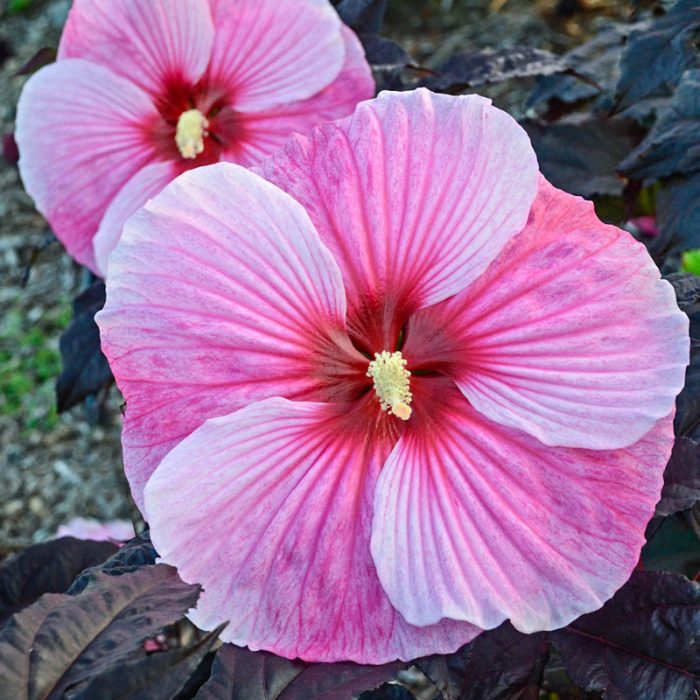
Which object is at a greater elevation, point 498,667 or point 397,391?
point 397,391

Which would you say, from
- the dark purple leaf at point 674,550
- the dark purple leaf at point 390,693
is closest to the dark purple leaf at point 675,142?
the dark purple leaf at point 674,550

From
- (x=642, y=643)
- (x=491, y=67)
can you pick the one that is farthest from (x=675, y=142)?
(x=642, y=643)

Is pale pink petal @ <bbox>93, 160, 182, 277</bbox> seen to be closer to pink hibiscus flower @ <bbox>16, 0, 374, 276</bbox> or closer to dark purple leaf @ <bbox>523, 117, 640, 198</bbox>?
pink hibiscus flower @ <bbox>16, 0, 374, 276</bbox>

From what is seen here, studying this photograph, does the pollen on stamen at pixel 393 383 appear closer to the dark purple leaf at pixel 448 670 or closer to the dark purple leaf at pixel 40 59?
the dark purple leaf at pixel 448 670

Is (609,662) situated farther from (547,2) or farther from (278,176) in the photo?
(547,2)

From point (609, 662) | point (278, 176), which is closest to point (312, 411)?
point (278, 176)

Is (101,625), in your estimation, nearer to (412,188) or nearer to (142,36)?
(412,188)

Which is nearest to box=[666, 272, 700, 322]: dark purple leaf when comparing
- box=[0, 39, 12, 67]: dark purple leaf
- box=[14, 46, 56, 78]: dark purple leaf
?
box=[14, 46, 56, 78]: dark purple leaf
